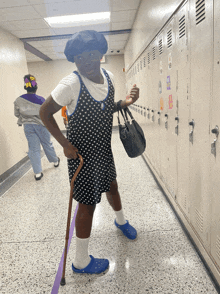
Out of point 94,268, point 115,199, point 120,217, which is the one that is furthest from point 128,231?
point 94,268

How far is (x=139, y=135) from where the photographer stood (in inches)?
62.3

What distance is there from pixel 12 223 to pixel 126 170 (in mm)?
1883

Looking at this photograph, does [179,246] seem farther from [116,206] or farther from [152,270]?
[116,206]

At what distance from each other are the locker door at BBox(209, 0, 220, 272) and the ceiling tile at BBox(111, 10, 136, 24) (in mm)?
3418

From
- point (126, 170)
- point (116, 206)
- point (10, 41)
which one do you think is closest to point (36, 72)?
point (10, 41)

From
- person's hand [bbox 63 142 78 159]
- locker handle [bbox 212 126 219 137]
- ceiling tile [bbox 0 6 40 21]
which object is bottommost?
person's hand [bbox 63 142 78 159]

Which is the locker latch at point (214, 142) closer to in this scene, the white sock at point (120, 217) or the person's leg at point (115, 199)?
the person's leg at point (115, 199)

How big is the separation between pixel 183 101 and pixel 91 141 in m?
0.82

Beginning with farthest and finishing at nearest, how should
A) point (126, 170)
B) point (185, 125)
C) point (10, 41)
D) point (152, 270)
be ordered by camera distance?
point (10, 41), point (126, 170), point (185, 125), point (152, 270)

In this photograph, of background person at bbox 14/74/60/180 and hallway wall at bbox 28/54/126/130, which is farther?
hallway wall at bbox 28/54/126/130

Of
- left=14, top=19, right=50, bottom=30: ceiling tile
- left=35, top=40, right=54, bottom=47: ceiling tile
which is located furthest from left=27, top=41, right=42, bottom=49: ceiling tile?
left=14, top=19, right=50, bottom=30: ceiling tile

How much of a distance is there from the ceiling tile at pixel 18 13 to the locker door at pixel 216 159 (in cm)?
334

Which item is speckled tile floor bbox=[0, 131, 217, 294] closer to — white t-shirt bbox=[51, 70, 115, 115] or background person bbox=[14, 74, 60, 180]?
background person bbox=[14, 74, 60, 180]

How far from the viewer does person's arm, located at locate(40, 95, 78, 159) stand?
A: 130 centimetres
